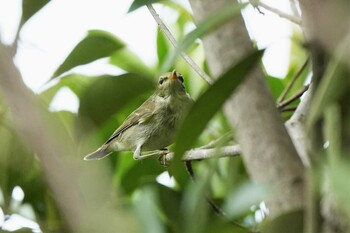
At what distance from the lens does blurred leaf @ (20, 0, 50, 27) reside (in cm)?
81

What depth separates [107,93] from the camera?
1047mm

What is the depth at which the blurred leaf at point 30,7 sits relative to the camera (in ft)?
2.66

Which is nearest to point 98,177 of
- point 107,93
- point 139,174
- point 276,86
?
point 107,93

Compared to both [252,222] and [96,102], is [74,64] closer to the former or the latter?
[96,102]

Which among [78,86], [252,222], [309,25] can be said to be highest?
Answer: [309,25]

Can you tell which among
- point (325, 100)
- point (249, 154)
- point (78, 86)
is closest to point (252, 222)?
point (78, 86)

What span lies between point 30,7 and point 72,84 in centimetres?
69

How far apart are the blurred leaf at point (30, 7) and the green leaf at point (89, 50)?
0.52 feet

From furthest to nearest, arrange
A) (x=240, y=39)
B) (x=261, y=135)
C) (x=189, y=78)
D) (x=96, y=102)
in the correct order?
1. (x=189, y=78)
2. (x=96, y=102)
3. (x=240, y=39)
4. (x=261, y=135)

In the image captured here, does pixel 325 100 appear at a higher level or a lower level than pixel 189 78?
higher

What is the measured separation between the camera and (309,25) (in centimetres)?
55

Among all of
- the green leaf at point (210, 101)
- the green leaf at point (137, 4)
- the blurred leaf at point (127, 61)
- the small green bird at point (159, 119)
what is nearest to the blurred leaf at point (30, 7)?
the green leaf at point (137, 4)

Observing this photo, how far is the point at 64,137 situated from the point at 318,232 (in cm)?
43

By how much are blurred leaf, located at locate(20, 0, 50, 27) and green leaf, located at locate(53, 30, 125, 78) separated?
0.16 metres
